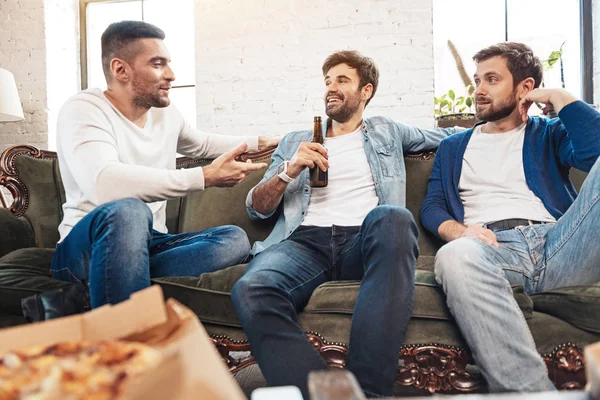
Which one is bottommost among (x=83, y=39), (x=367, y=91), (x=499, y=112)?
(x=499, y=112)

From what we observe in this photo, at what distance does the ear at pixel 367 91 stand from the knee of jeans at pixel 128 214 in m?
1.07

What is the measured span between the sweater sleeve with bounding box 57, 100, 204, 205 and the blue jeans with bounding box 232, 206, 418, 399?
35 cm

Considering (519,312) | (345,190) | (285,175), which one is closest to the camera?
(519,312)

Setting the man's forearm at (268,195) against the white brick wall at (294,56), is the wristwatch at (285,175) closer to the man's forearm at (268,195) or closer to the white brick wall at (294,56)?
the man's forearm at (268,195)

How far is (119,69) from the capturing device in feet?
6.50

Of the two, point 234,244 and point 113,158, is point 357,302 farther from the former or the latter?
point 113,158

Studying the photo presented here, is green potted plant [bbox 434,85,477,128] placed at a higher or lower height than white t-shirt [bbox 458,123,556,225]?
higher

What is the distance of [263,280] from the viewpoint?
4.75 feet

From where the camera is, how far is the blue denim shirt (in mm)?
1947

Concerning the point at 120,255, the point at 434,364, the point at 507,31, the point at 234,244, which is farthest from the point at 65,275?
the point at 507,31

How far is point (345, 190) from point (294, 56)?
7.25 ft

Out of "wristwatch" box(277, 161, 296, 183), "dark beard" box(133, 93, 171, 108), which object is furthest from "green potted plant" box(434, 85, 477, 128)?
"dark beard" box(133, 93, 171, 108)

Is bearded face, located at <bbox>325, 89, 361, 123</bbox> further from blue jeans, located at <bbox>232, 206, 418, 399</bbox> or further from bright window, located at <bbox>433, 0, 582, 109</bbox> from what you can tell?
bright window, located at <bbox>433, 0, 582, 109</bbox>

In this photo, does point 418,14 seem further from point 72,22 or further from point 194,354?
point 194,354
